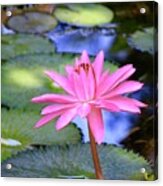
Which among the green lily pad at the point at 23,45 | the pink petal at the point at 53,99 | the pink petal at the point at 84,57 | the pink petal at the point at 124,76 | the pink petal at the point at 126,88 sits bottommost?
the pink petal at the point at 53,99

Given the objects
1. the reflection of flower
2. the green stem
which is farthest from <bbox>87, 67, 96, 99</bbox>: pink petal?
the green stem

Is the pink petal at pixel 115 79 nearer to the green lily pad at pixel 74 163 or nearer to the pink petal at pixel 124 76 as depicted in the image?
the pink petal at pixel 124 76

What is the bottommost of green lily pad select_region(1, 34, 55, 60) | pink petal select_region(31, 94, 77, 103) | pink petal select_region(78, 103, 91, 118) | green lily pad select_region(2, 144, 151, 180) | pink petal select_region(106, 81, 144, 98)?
green lily pad select_region(2, 144, 151, 180)

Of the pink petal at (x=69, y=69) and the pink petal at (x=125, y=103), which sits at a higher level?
the pink petal at (x=69, y=69)

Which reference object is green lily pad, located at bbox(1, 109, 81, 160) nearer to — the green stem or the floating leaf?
the green stem

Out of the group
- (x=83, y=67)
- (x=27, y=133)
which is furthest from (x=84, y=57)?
(x=27, y=133)

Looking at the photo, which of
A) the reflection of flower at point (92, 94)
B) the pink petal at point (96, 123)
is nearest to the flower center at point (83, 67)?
the reflection of flower at point (92, 94)

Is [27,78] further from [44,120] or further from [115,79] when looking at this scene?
[115,79]
